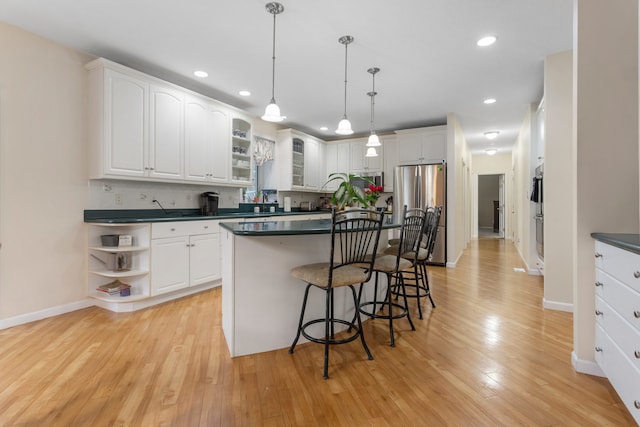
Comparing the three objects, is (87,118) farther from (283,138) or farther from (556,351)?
(556,351)

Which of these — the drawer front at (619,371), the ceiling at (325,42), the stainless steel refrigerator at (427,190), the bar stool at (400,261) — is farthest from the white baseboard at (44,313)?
the stainless steel refrigerator at (427,190)

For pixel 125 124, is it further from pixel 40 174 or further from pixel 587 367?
pixel 587 367

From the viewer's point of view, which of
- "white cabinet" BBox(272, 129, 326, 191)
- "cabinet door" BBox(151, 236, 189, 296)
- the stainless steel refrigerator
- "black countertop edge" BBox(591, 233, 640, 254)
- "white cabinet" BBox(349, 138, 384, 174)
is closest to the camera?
"black countertop edge" BBox(591, 233, 640, 254)

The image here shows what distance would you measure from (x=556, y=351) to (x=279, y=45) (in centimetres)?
346

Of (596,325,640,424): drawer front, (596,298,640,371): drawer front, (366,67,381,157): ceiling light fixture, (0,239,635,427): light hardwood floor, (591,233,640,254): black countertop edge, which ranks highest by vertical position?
(366,67,381,157): ceiling light fixture

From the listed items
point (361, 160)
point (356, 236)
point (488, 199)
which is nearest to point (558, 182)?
point (356, 236)

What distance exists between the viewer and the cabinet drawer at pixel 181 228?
3197mm

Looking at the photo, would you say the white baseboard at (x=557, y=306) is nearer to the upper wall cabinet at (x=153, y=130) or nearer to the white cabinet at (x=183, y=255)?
the white cabinet at (x=183, y=255)

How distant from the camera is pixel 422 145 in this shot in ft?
18.8

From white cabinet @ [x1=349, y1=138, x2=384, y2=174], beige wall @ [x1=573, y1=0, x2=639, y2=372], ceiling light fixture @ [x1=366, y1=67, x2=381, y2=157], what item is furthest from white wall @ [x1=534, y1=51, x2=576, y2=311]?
white cabinet @ [x1=349, y1=138, x2=384, y2=174]

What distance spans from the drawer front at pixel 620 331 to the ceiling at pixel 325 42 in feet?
7.35

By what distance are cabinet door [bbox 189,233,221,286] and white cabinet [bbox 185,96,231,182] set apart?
32.0 inches

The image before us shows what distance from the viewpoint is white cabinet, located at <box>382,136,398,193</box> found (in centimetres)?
607

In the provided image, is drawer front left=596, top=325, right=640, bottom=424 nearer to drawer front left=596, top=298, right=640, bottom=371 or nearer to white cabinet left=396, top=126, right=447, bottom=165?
drawer front left=596, top=298, right=640, bottom=371
